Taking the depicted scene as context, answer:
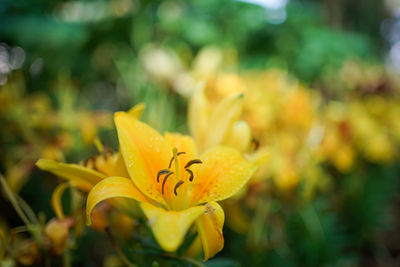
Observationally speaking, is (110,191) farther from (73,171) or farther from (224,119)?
(224,119)

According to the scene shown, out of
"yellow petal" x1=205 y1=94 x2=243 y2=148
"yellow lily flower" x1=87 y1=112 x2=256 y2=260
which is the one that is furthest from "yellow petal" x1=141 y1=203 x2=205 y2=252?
"yellow petal" x1=205 y1=94 x2=243 y2=148

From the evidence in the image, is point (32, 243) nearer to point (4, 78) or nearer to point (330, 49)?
point (4, 78)

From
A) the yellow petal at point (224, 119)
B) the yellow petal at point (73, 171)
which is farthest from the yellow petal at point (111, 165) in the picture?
the yellow petal at point (224, 119)

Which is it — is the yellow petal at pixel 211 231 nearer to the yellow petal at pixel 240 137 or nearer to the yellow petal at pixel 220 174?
the yellow petal at pixel 220 174

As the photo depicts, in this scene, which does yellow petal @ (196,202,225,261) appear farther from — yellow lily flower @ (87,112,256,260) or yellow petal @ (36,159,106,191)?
yellow petal @ (36,159,106,191)

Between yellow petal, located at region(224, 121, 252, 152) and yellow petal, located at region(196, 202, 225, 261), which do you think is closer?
yellow petal, located at region(196, 202, 225, 261)

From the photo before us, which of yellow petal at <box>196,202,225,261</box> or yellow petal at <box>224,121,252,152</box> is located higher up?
yellow petal at <box>224,121,252,152</box>
